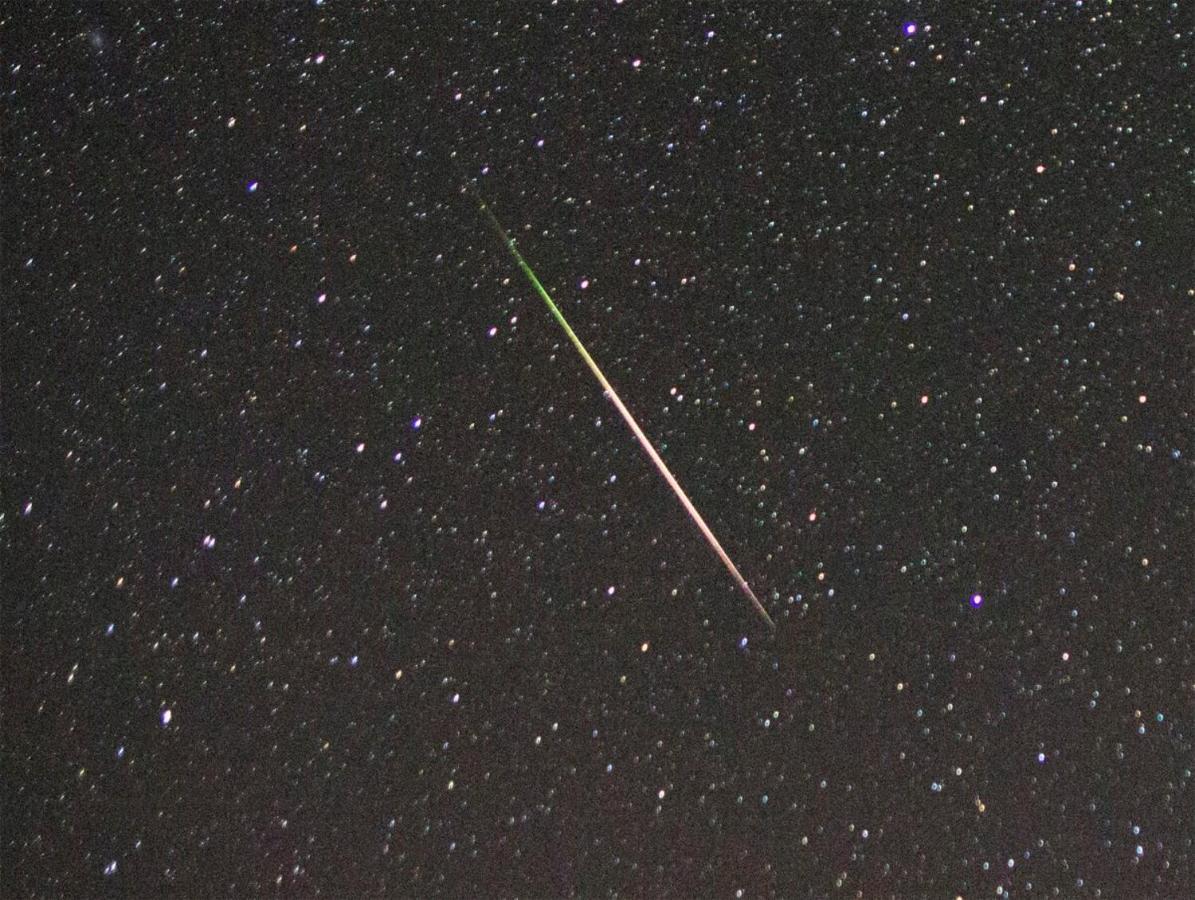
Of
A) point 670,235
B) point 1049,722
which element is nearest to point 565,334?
point 670,235

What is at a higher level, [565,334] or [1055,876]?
[565,334]

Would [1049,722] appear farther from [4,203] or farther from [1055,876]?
[4,203]

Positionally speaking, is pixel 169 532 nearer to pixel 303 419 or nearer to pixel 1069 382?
pixel 303 419

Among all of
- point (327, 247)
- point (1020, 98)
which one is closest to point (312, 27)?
point (327, 247)
